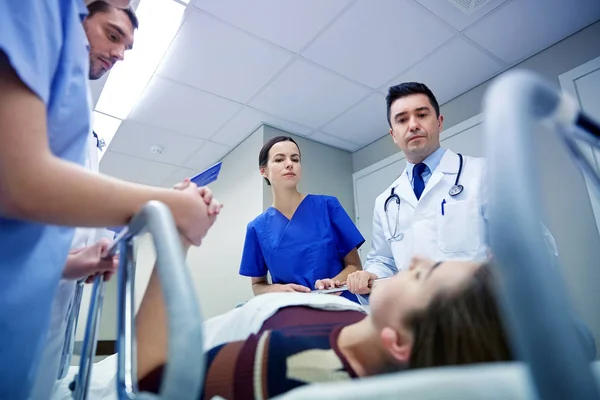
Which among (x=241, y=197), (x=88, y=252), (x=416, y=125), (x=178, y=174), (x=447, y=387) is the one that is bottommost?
(x=447, y=387)

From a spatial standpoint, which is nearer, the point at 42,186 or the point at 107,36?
the point at 42,186

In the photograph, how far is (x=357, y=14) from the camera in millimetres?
1950

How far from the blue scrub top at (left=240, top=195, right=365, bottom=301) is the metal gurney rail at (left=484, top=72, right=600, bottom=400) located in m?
1.42

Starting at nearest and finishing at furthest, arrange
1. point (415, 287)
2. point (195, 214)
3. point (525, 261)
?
point (525, 261) < point (195, 214) < point (415, 287)

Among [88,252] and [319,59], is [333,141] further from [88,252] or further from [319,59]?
[88,252]

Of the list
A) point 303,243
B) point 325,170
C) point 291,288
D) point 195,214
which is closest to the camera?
point 195,214

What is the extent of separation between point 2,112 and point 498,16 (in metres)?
2.29

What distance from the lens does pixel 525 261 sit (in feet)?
0.76

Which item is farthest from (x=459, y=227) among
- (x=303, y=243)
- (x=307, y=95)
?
(x=307, y=95)

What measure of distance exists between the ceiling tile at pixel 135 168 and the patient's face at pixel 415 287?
10.5 ft

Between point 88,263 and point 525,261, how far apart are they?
0.87 m

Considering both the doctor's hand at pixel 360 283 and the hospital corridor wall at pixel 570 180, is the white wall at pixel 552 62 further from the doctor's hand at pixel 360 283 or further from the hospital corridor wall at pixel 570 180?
the doctor's hand at pixel 360 283

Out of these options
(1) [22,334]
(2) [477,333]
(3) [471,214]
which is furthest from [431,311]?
(3) [471,214]

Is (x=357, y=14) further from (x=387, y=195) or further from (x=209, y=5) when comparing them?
(x=387, y=195)
